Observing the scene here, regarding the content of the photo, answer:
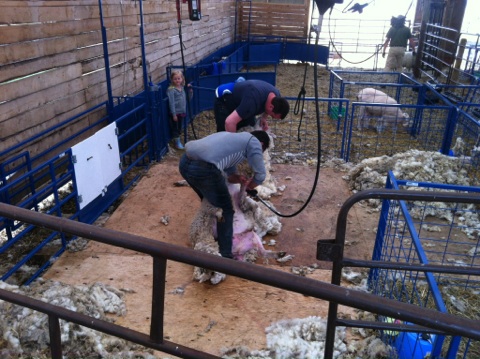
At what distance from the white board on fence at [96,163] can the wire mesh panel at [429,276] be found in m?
3.33

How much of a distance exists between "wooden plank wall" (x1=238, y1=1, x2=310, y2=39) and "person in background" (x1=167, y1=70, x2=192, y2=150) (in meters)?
10.9

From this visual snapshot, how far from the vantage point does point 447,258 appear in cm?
505

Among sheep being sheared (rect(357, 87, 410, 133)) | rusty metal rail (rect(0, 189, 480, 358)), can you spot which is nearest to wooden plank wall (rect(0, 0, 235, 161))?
rusty metal rail (rect(0, 189, 480, 358))

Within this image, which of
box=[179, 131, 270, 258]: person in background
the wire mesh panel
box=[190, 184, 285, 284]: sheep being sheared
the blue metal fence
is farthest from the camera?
the blue metal fence

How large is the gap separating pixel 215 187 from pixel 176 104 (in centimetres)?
429

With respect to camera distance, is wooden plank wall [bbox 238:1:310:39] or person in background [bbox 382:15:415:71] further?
wooden plank wall [bbox 238:1:310:39]

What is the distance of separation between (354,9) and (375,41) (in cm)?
1514

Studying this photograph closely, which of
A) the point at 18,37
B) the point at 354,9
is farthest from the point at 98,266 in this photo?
the point at 354,9

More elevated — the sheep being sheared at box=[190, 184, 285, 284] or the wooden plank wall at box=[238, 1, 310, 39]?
the wooden plank wall at box=[238, 1, 310, 39]

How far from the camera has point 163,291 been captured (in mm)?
1641

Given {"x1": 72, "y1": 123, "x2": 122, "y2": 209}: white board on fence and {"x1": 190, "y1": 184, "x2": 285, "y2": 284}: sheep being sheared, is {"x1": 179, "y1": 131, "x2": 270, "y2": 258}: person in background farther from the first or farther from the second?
{"x1": 72, "y1": 123, "x2": 122, "y2": 209}: white board on fence

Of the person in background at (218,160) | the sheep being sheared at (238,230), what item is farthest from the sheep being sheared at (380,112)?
the person in background at (218,160)

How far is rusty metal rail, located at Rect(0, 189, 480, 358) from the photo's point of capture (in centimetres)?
129

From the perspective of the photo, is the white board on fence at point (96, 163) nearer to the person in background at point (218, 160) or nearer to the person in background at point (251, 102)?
the person in background at point (218, 160)
